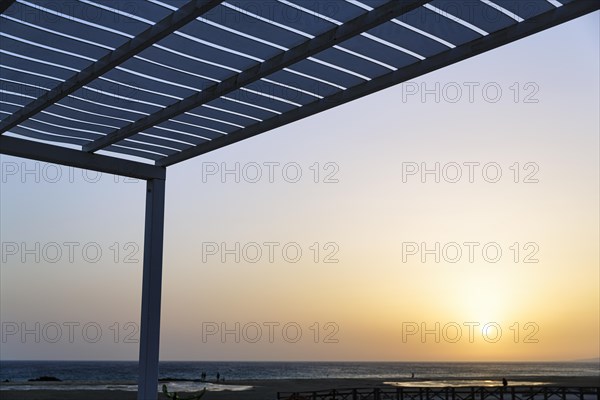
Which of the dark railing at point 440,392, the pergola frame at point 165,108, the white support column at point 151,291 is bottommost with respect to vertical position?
the dark railing at point 440,392

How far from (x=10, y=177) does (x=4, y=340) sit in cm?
2493

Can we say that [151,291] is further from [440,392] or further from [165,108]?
[440,392]

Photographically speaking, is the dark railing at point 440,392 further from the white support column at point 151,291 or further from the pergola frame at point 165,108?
the pergola frame at point 165,108

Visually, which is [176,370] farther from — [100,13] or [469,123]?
[100,13]

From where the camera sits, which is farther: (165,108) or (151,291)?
(151,291)

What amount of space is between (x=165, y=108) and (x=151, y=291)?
2.38m

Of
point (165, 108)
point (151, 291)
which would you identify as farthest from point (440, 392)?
point (165, 108)

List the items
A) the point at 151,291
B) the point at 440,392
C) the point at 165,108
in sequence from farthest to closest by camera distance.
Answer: the point at 440,392 < the point at 151,291 < the point at 165,108

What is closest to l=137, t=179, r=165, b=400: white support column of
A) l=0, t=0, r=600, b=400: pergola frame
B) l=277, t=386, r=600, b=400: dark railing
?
l=0, t=0, r=600, b=400: pergola frame

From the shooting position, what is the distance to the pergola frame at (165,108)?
Answer: 19.1ft

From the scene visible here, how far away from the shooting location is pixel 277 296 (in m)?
25.1

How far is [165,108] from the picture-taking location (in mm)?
8172

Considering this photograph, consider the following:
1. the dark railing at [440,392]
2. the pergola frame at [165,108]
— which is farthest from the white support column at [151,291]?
the dark railing at [440,392]

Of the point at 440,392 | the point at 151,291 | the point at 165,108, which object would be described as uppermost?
the point at 165,108
